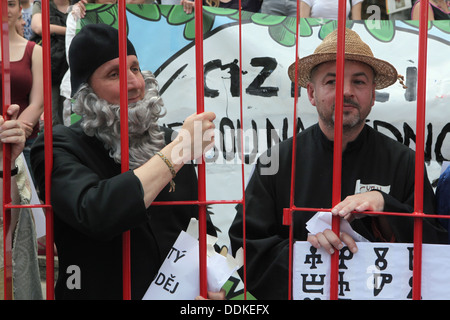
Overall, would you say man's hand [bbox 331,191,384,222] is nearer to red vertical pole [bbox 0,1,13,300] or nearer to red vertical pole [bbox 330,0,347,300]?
red vertical pole [bbox 330,0,347,300]

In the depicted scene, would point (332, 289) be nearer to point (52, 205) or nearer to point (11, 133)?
point (52, 205)

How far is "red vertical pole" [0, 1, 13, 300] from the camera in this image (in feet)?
6.25

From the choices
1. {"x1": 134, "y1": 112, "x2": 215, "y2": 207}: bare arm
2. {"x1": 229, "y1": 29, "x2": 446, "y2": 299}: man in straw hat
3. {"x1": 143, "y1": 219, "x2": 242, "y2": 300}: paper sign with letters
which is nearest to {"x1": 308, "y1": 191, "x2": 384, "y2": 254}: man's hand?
{"x1": 229, "y1": 29, "x2": 446, "y2": 299}: man in straw hat

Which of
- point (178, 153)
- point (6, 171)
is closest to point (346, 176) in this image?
point (178, 153)

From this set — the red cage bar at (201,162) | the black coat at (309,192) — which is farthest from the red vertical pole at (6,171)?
the black coat at (309,192)

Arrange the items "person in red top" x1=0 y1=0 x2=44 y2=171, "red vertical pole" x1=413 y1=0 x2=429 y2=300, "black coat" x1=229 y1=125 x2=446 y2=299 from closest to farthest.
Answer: "red vertical pole" x1=413 y1=0 x2=429 y2=300 < "black coat" x1=229 y1=125 x2=446 y2=299 < "person in red top" x1=0 y1=0 x2=44 y2=171

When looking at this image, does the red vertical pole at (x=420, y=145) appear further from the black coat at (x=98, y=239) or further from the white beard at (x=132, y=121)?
the white beard at (x=132, y=121)

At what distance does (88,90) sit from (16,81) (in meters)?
0.32

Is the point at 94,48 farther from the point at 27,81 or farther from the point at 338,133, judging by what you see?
the point at 338,133

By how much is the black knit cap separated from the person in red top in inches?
10.2

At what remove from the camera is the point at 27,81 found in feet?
6.89

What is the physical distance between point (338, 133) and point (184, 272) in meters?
0.66
